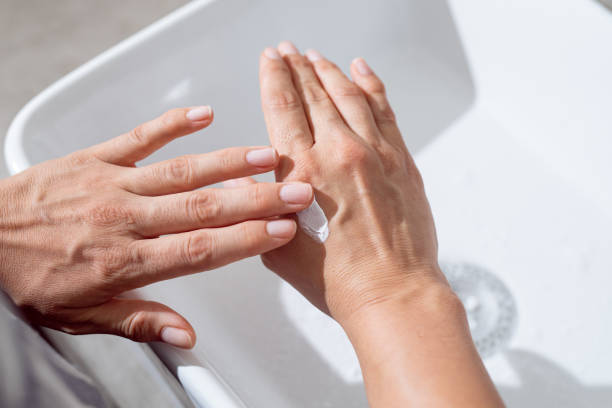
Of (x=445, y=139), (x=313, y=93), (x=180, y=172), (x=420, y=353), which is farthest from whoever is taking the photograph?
(x=445, y=139)

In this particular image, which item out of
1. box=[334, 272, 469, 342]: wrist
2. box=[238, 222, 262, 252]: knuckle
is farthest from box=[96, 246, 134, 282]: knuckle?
box=[334, 272, 469, 342]: wrist

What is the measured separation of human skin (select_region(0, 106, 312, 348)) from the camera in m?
0.53

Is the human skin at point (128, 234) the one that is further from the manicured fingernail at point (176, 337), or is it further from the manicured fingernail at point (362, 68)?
the manicured fingernail at point (362, 68)

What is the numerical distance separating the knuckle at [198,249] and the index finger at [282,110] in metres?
0.15

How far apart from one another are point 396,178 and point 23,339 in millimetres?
418

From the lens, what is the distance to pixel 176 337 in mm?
511

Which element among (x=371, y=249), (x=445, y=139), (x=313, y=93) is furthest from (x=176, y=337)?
(x=445, y=139)

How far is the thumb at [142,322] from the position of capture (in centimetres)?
51

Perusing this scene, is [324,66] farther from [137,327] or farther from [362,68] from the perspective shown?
[137,327]

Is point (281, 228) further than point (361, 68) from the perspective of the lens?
No

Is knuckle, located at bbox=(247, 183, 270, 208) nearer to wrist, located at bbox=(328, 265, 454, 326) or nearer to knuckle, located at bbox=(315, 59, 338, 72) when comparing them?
wrist, located at bbox=(328, 265, 454, 326)

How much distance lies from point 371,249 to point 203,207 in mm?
185

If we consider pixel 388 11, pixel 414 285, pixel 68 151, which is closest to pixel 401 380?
pixel 414 285

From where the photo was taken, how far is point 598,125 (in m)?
0.82
